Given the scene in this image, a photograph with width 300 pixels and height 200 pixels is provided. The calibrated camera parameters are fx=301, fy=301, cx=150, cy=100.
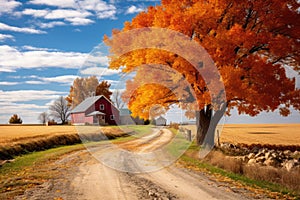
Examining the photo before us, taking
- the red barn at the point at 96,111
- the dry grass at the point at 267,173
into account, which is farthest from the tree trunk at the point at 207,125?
the red barn at the point at 96,111

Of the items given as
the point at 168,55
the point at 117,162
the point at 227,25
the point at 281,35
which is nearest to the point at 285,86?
the point at 281,35

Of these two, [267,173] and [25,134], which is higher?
[25,134]

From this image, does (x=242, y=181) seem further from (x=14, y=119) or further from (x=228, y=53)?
(x=14, y=119)

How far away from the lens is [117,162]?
17656 millimetres

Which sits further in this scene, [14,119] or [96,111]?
→ [14,119]

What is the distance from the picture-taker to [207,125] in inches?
971

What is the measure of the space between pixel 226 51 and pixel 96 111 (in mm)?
52875

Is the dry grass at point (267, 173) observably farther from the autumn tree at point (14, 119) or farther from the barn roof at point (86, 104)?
the autumn tree at point (14, 119)

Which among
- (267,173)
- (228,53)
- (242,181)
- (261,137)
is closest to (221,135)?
(261,137)

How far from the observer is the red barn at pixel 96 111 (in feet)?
223

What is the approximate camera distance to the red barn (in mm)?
67875

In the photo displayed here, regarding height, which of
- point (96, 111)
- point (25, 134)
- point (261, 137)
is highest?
point (96, 111)

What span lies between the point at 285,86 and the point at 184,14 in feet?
26.1

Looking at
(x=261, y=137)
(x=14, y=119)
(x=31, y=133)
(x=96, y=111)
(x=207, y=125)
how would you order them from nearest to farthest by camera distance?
(x=207, y=125)
(x=31, y=133)
(x=261, y=137)
(x=96, y=111)
(x=14, y=119)
